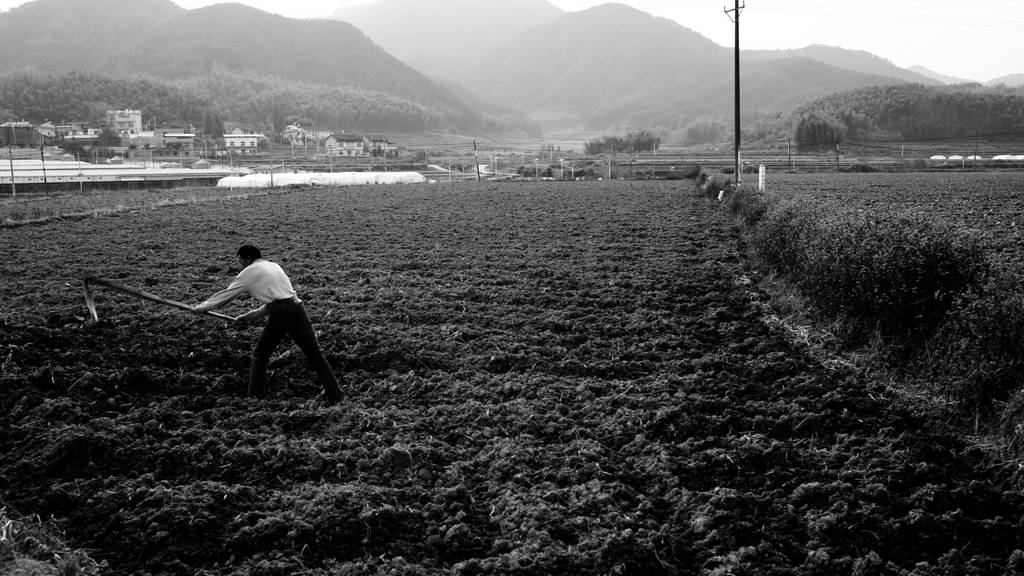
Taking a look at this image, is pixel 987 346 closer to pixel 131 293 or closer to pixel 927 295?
pixel 927 295

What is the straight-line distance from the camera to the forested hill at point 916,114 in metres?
99.6

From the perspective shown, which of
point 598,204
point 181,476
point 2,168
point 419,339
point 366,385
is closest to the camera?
point 181,476

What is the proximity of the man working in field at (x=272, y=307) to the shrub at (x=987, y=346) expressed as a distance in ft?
16.3

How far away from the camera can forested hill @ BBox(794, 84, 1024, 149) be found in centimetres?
9956

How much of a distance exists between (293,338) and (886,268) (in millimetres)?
5415

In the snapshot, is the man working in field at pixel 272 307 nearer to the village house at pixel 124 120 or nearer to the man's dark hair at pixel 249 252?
the man's dark hair at pixel 249 252

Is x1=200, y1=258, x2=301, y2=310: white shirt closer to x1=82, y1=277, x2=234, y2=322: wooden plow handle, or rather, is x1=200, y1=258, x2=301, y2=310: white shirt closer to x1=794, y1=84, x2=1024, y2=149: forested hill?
x1=82, y1=277, x2=234, y2=322: wooden plow handle

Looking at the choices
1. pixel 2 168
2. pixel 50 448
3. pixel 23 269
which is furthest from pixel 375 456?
pixel 2 168

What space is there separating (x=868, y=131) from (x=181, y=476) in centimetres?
10724

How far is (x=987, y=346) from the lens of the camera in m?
5.80

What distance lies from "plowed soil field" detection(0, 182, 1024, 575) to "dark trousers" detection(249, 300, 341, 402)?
254 mm

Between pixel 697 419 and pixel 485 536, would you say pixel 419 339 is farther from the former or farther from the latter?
pixel 485 536

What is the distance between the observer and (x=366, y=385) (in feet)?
24.1

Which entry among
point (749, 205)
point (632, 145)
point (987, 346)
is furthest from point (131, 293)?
point (632, 145)
